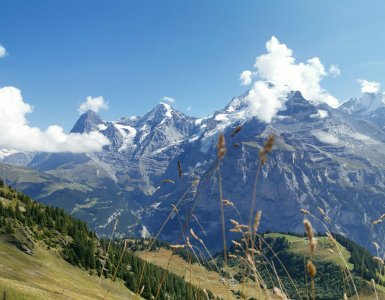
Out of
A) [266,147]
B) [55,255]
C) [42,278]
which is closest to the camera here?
[266,147]

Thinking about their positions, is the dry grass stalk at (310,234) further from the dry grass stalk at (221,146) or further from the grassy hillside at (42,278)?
the grassy hillside at (42,278)

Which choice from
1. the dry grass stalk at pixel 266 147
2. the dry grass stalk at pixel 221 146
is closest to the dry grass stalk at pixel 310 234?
Answer: the dry grass stalk at pixel 266 147

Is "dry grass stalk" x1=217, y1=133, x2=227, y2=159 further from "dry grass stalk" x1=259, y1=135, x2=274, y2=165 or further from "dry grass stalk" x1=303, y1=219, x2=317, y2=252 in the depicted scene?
"dry grass stalk" x1=303, y1=219, x2=317, y2=252

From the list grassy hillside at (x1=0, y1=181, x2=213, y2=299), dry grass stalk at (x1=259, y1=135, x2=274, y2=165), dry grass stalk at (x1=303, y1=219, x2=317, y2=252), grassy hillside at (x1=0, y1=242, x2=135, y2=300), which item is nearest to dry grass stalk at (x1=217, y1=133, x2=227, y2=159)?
dry grass stalk at (x1=259, y1=135, x2=274, y2=165)

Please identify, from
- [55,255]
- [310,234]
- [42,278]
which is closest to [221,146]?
[310,234]

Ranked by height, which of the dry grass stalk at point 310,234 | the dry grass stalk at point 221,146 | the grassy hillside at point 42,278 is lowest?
the grassy hillside at point 42,278

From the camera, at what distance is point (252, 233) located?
441 centimetres

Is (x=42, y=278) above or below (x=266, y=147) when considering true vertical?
below

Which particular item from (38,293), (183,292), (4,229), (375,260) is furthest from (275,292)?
(183,292)

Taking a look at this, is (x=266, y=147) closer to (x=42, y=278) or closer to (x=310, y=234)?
(x=310, y=234)

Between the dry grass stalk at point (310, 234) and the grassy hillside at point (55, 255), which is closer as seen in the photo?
the dry grass stalk at point (310, 234)

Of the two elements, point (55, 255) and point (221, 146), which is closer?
point (221, 146)

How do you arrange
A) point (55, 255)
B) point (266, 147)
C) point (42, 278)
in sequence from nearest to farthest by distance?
point (266, 147), point (42, 278), point (55, 255)

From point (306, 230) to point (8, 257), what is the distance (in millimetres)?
78507
